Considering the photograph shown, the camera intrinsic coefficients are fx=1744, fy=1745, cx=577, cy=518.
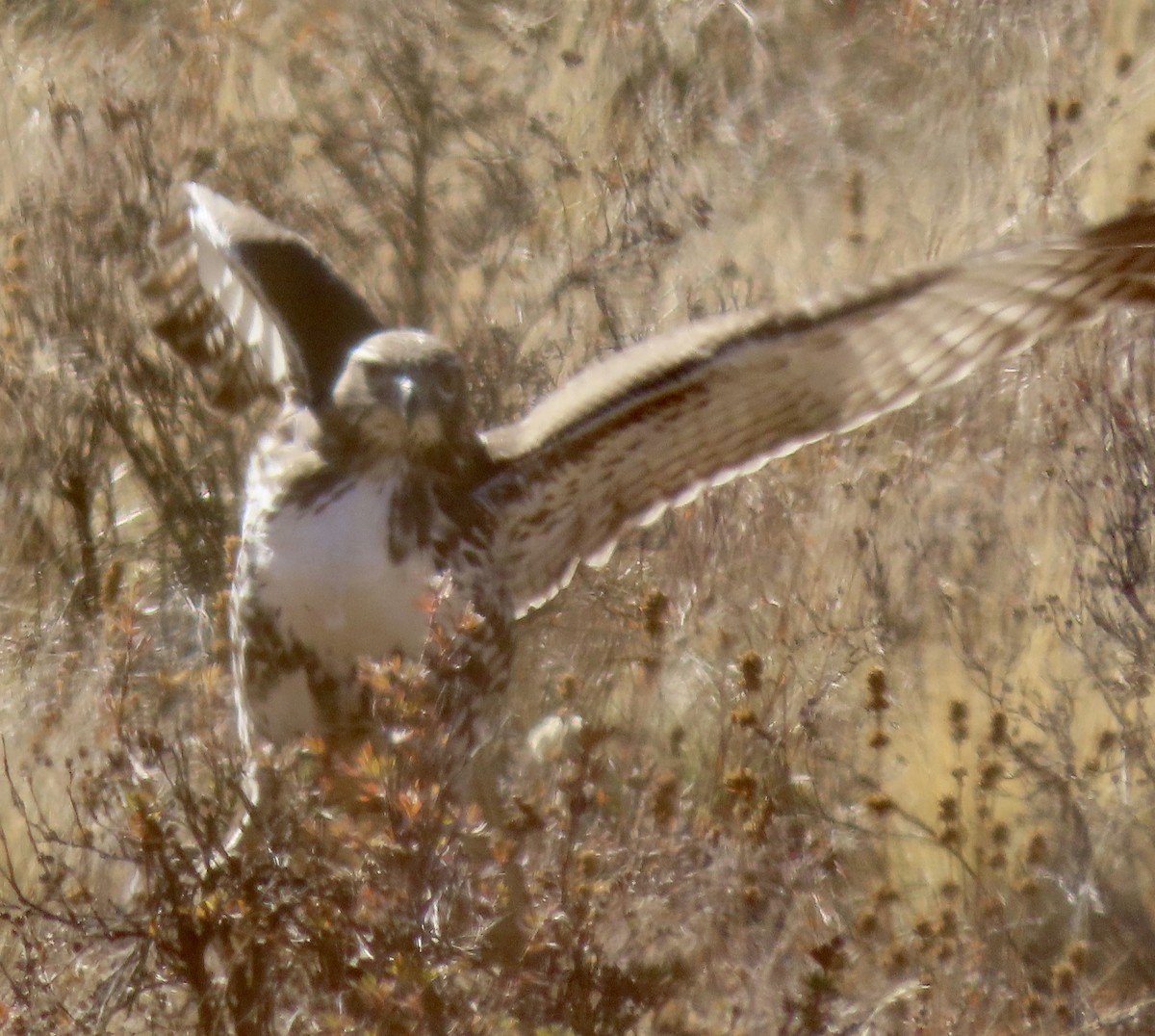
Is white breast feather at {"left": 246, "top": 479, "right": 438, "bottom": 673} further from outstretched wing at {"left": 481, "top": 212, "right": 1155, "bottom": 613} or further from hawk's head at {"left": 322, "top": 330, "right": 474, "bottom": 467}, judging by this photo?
outstretched wing at {"left": 481, "top": 212, "right": 1155, "bottom": 613}

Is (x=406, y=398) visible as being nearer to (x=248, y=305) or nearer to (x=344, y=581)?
(x=344, y=581)

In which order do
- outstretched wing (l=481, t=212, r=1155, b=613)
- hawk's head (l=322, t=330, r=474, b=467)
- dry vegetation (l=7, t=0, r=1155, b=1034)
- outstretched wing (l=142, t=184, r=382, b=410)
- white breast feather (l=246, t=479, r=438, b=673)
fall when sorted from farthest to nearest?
outstretched wing (l=142, t=184, r=382, b=410) → hawk's head (l=322, t=330, r=474, b=467) → white breast feather (l=246, t=479, r=438, b=673) → outstretched wing (l=481, t=212, r=1155, b=613) → dry vegetation (l=7, t=0, r=1155, b=1034)

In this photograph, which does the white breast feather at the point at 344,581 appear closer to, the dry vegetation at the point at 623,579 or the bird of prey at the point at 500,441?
the bird of prey at the point at 500,441

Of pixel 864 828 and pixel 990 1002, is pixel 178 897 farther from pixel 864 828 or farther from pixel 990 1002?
pixel 864 828

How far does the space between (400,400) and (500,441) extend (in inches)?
20.1

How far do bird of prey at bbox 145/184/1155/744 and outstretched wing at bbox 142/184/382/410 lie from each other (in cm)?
1

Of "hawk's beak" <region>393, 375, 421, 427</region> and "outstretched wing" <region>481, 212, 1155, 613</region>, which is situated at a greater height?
"hawk's beak" <region>393, 375, 421, 427</region>

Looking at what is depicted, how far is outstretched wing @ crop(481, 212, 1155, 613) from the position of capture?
394 centimetres

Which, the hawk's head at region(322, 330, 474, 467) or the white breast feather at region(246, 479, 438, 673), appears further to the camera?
the hawk's head at region(322, 330, 474, 467)

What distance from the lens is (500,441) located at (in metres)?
4.81

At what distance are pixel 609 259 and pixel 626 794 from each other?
3213mm

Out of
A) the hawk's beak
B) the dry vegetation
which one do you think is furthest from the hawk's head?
the dry vegetation

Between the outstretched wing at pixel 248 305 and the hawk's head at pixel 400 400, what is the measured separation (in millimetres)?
177

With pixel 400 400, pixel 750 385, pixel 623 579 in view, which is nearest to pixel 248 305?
pixel 400 400
